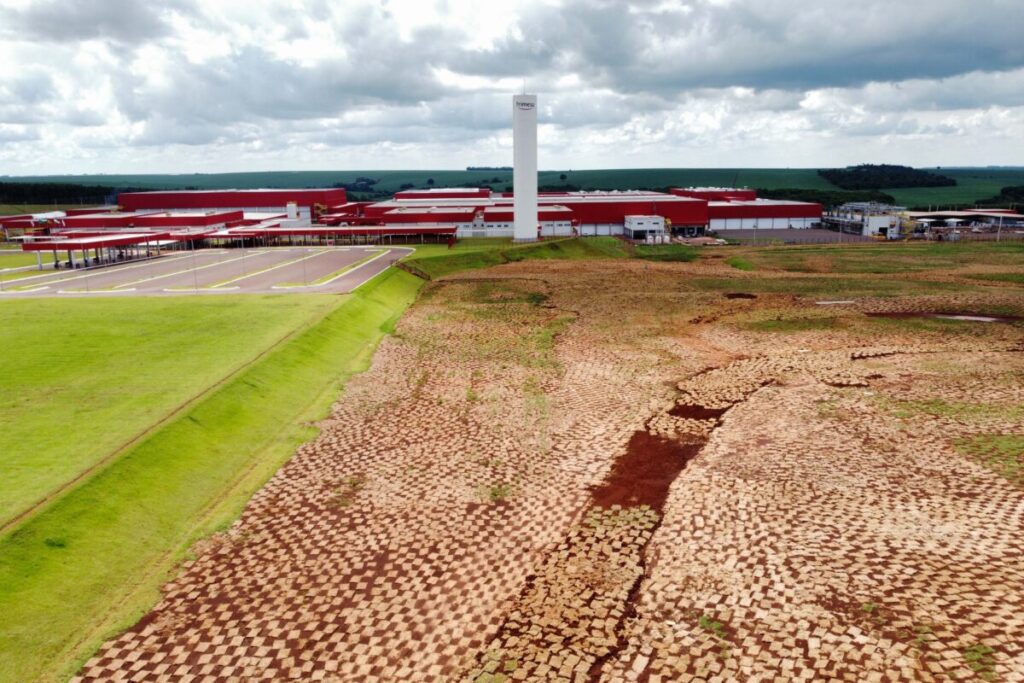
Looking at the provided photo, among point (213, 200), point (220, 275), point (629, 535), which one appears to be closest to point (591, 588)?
point (629, 535)

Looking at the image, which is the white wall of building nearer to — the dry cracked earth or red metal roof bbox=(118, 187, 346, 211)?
red metal roof bbox=(118, 187, 346, 211)

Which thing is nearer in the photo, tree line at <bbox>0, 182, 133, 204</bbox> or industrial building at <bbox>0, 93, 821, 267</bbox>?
industrial building at <bbox>0, 93, 821, 267</bbox>

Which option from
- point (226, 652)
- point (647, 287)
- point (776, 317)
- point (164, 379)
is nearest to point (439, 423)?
point (164, 379)

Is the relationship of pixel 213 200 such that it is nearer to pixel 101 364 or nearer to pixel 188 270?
pixel 188 270

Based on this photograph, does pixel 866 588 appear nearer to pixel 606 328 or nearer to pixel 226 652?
pixel 226 652

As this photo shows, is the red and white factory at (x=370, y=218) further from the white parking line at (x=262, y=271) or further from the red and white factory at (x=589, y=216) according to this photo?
the white parking line at (x=262, y=271)

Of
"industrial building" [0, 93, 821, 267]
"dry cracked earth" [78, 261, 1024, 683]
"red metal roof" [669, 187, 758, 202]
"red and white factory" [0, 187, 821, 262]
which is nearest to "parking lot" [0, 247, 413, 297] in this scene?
"industrial building" [0, 93, 821, 267]
